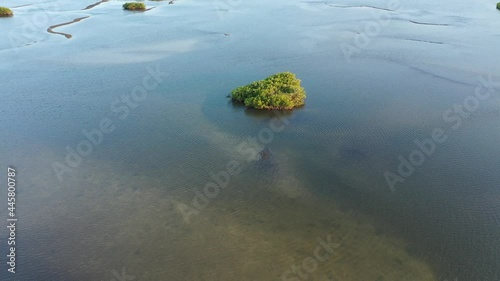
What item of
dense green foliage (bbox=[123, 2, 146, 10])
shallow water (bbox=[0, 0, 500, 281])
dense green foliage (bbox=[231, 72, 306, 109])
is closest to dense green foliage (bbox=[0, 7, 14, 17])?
shallow water (bbox=[0, 0, 500, 281])

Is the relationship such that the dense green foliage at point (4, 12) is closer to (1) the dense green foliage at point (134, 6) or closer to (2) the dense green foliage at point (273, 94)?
(1) the dense green foliage at point (134, 6)

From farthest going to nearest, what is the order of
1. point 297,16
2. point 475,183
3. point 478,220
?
point 297,16, point 475,183, point 478,220

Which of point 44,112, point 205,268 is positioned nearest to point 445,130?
point 205,268

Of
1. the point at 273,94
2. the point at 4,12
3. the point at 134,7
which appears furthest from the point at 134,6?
the point at 273,94

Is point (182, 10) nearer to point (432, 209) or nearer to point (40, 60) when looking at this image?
point (40, 60)

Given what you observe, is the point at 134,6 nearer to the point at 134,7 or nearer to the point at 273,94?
the point at 134,7

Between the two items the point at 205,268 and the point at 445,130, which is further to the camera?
the point at 445,130
